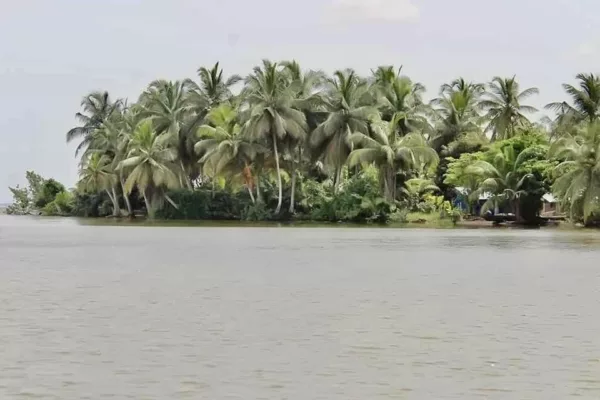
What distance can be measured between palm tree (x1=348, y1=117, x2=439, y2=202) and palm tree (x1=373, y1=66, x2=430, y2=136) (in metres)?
2.07

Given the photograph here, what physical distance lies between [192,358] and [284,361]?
88 centimetres

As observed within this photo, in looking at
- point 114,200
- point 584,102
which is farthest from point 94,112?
point 584,102

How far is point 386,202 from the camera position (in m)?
44.3

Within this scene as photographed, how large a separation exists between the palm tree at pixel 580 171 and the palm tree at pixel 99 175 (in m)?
26.8

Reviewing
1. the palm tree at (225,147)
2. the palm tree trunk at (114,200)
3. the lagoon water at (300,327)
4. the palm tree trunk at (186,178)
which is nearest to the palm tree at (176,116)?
the palm tree trunk at (186,178)

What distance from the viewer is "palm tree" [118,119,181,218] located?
159 ft

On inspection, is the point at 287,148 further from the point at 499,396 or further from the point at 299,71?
the point at 499,396

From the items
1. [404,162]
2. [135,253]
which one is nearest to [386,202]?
[404,162]

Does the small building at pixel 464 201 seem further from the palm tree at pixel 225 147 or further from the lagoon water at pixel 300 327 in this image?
the lagoon water at pixel 300 327

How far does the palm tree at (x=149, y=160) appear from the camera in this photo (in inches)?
1909

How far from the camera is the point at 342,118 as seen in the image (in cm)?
4481

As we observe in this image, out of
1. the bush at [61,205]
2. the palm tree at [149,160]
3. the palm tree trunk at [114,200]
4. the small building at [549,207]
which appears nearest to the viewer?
the small building at [549,207]

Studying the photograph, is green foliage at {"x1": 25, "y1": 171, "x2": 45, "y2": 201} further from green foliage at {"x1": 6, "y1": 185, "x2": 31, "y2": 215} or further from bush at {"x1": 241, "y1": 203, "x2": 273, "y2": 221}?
bush at {"x1": 241, "y1": 203, "x2": 273, "y2": 221}

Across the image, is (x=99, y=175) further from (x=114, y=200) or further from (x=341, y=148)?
(x=341, y=148)
